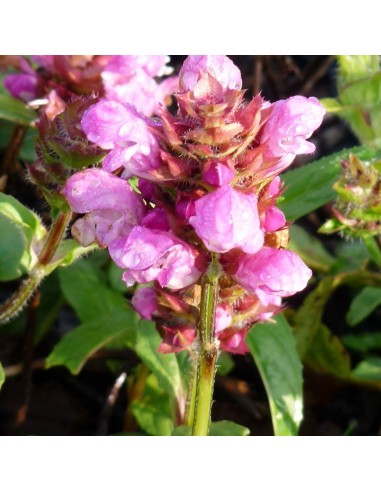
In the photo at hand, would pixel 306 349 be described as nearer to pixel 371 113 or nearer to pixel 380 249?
pixel 380 249

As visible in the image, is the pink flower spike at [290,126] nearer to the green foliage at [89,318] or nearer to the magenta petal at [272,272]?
the magenta petal at [272,272]

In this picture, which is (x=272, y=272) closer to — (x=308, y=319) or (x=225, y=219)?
(x=225, y=219)

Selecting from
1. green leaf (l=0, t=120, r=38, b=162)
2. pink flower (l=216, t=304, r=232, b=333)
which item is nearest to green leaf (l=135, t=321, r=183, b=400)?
pink flower (l=216, t=304, r=232, b=333)

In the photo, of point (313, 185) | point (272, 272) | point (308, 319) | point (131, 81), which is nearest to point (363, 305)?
point (308, 319)

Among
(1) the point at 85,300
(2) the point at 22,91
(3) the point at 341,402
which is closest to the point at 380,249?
(3) the point at 341,402

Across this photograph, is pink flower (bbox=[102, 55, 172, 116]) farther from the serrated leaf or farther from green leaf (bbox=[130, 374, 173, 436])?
green leaf (bbox=[130, 374, 173, 436])

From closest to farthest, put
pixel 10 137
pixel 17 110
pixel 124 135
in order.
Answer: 1. pixel 124 135
2. pixel 17 110
3. pixel 10 137

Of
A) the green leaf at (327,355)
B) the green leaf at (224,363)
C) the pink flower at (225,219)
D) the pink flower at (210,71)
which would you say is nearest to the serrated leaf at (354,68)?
the green leaf at (327,355)
